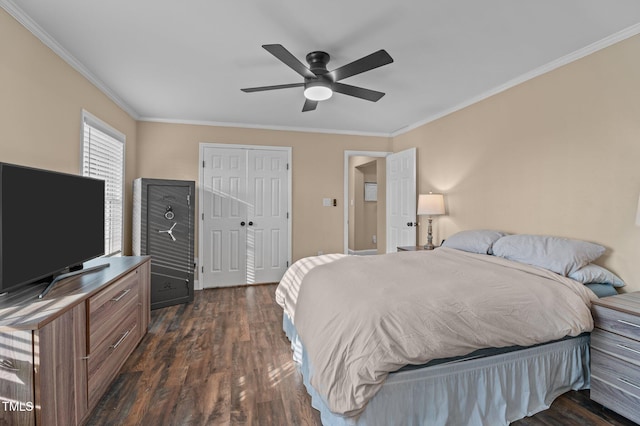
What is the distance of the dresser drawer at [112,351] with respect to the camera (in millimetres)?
1773

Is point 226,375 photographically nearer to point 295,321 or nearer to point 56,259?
point 295,321

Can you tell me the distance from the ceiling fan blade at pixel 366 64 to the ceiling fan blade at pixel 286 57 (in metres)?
0.21

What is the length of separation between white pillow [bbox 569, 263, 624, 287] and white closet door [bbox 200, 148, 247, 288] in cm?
391

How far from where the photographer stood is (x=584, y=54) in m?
2.44

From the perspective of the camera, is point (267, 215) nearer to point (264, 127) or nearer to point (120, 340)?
point (264, 127)

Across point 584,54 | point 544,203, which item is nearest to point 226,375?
point 544,203

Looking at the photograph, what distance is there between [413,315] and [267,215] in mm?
3448

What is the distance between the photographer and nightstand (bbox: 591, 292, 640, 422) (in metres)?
1.69

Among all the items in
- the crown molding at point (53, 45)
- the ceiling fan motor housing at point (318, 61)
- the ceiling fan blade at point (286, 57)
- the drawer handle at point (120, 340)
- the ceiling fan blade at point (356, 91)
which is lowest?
the drawer handle at point (120, 340)

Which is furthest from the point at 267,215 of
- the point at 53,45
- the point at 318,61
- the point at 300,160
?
the point at 53,45

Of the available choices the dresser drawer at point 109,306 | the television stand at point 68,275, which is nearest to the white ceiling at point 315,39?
the television stand at point 68,275

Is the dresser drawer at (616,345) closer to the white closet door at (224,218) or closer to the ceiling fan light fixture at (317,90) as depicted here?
the ceiling fan light fixture at (317,90)

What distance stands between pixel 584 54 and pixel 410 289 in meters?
2.42

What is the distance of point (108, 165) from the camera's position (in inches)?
136
